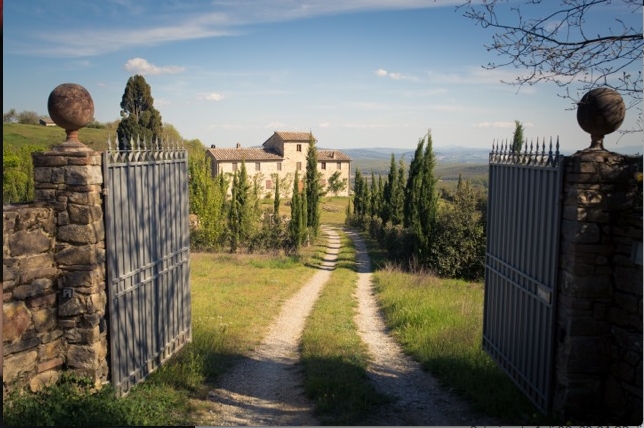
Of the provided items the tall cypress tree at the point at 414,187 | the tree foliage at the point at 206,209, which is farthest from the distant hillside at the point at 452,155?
the tree foliage at the point at 206,209

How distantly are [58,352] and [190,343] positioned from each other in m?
3.11

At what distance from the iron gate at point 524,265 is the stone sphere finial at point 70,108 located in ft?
15.6

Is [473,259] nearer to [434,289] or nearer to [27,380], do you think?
→ [434,289]

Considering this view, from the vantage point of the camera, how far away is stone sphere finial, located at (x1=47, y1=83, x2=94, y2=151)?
541 centimetres

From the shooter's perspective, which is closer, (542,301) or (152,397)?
(542,301)

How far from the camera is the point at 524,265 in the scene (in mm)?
5992

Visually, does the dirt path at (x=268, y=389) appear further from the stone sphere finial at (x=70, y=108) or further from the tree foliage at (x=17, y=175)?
the tree foliage at (x=17, y=175)

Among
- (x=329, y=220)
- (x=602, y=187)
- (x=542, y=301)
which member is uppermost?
(x=602, y=187)

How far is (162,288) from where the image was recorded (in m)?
7.18

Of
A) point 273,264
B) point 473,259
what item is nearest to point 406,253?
point 473,259

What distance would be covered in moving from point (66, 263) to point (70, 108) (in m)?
1.59

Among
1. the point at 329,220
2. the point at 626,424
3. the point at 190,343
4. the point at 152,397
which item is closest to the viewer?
the point at 626,424

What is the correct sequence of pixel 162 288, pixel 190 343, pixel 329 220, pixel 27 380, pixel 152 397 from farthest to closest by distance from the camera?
pixel 329 220 → pixel 190 343 → pixel 162 288 → pixel 152 397 → pixel 27 380

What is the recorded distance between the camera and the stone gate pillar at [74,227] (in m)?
5.39
